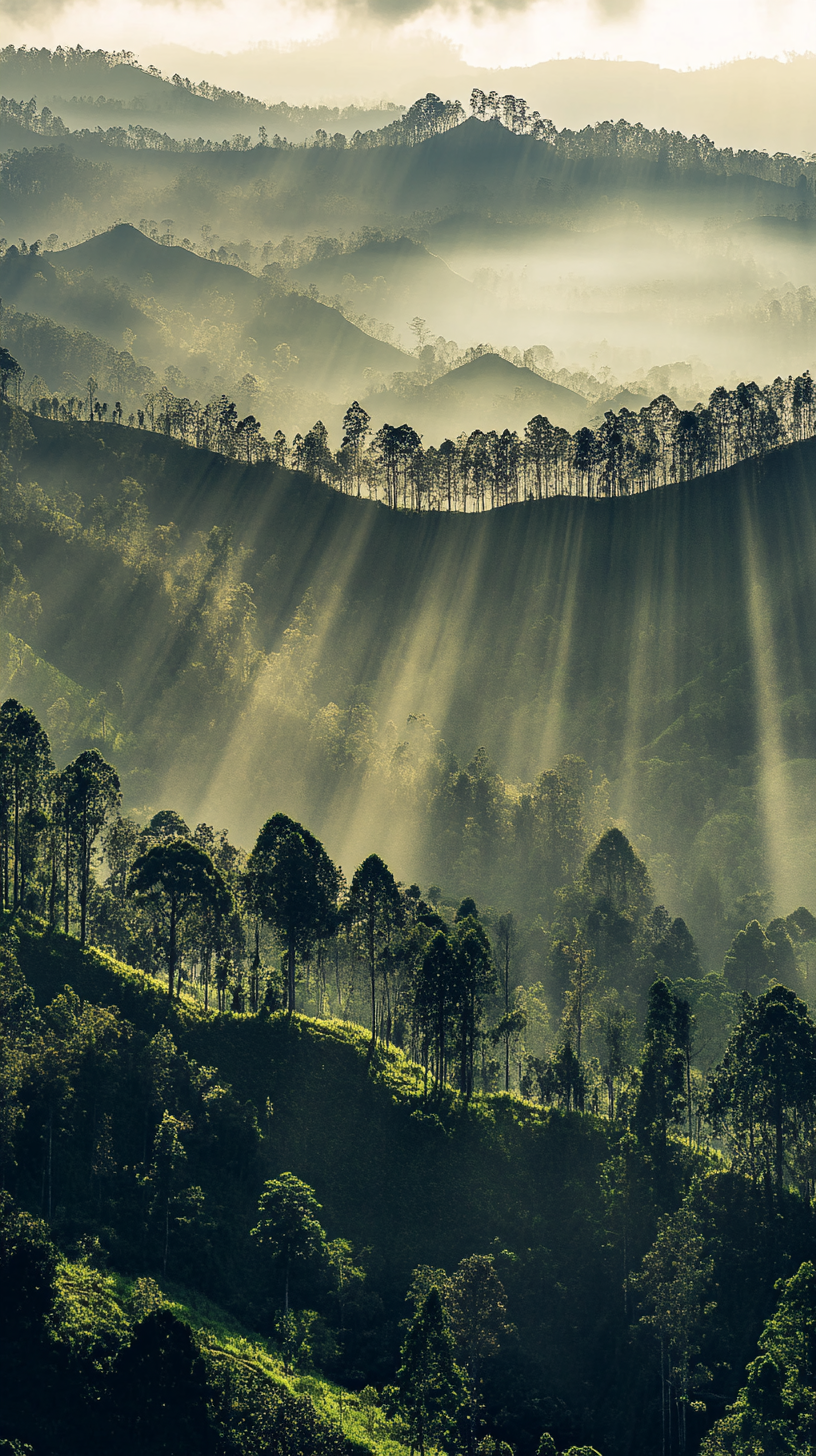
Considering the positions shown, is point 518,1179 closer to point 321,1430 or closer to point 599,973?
point 321,1430

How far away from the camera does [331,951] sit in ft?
406

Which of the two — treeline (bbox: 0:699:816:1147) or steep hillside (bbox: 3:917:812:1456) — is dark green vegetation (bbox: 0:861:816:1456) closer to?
→ steep hillside (bbox: 3:917:812:1456)

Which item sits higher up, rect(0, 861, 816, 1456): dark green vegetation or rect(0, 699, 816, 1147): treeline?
rect(0, 699, 816, 1147): treeline

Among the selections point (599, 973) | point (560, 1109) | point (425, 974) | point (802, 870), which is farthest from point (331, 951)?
point (802, 870)

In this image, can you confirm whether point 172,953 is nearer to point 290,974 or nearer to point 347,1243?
point 290,974

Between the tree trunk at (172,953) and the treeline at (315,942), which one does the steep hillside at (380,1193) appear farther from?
the treeline at (315,942)

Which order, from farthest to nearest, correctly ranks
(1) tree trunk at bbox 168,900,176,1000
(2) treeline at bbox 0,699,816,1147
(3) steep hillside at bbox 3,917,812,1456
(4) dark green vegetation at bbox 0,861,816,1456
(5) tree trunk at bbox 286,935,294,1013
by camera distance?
(5) tree trunk at bbox 286,935,294,1013
(2) treeline at bbox 0,699,816,1147
(1) tree trunk at bbox 168,900,176,1000
(3) steep hillside at bbox 3,917,812,1456
(4) dark green vegetation at bbox 0,861,816,1456

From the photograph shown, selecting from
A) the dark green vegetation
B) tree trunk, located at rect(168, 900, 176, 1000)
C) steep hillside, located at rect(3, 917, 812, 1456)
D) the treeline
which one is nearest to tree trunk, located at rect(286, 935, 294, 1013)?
the treeline

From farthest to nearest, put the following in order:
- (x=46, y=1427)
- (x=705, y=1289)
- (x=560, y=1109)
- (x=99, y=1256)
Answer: (x=560, y=1109) → (x=705, y=1289) → (x=99, y=1256) → (x=46, y=1427)

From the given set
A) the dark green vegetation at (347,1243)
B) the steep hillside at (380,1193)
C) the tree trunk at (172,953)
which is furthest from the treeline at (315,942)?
the steep hillside at (380,1193)

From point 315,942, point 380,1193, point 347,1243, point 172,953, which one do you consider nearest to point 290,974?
point 172,953

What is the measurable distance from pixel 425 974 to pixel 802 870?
104399 millimetres

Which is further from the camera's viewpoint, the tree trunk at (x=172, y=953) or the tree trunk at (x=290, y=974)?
the tree trunk at (x=290, y=974)

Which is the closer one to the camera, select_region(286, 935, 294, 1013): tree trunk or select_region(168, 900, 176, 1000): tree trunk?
select_region(168, 900, 176, 1000): tree trunk
